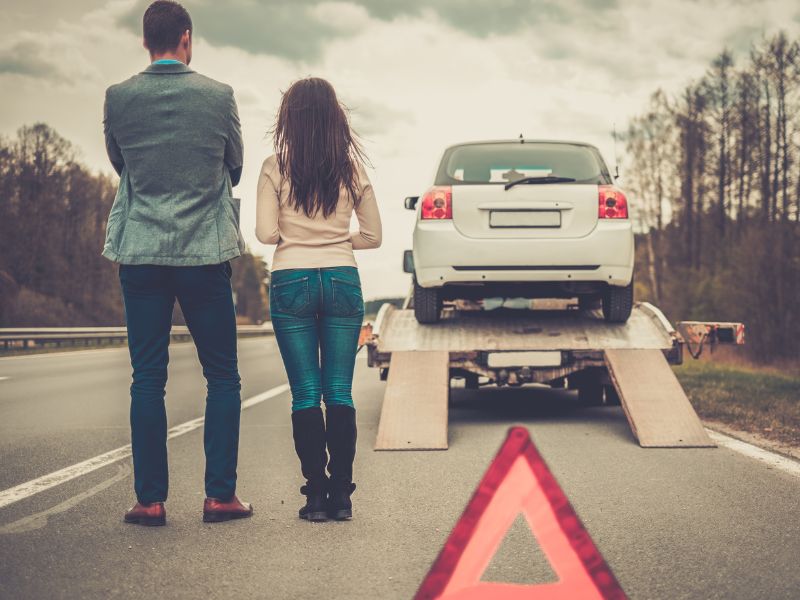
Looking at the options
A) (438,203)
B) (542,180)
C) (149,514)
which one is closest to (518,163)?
(542,180)

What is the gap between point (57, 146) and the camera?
48.1 metres

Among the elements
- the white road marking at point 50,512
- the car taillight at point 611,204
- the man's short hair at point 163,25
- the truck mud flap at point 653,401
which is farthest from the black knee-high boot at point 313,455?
the car taillight at point 611,204

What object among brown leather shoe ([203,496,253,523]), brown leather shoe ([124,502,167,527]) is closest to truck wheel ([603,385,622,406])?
brown leather shoe ([203,496,253,523])

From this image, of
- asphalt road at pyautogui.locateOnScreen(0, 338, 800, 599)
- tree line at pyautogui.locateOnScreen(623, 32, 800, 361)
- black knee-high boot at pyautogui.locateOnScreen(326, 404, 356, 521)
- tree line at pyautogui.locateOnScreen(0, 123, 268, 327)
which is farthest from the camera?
tree line at pyautogui.locateOnScreen(0, 123, 268, 327)

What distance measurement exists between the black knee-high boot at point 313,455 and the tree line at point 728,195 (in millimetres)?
17838

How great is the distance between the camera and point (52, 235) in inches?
1911

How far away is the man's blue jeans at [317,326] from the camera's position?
4121 mm

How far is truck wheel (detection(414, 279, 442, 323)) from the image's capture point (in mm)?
7785

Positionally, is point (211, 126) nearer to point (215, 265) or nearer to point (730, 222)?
point (215, 265)

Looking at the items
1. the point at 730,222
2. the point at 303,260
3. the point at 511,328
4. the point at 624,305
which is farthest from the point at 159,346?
the point at 730,222

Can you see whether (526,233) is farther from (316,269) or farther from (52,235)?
(52,235)

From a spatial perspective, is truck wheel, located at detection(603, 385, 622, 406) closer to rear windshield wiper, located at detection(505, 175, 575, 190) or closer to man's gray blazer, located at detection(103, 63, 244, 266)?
rear windshield wiper, located at detection(505, 175, 575, 190)

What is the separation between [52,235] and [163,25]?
157 ft

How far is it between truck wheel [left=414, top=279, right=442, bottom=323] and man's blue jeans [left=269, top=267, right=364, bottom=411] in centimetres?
354
